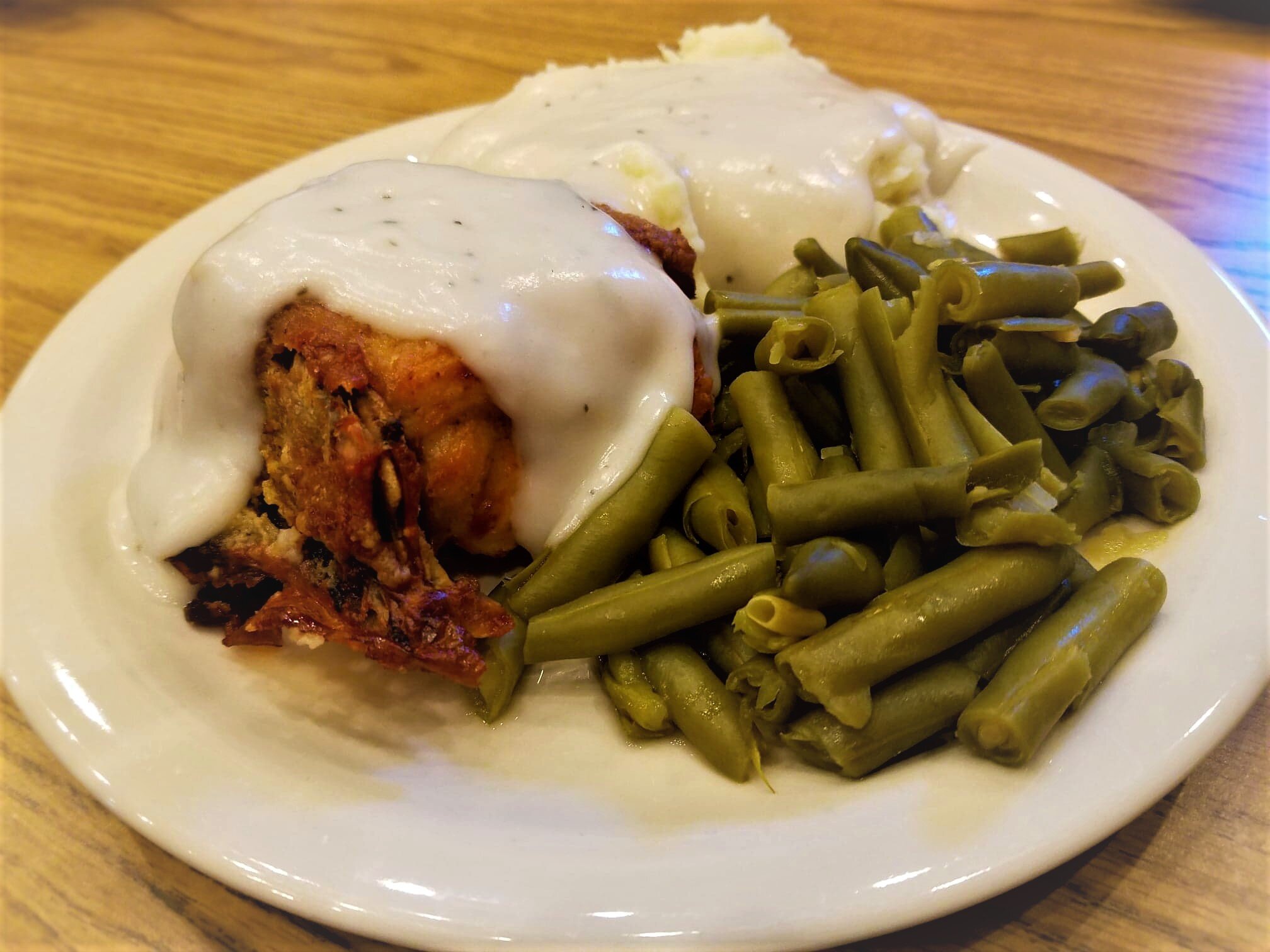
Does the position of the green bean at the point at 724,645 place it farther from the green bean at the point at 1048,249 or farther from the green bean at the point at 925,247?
the green bean at the point at 1048,249

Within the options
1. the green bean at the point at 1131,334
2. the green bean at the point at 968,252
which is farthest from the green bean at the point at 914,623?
the green bean at the point at 968,252

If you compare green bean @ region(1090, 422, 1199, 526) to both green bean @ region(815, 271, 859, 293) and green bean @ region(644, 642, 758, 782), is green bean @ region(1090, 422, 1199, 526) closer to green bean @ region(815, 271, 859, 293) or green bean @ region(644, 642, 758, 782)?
green bean @ region(815, 271, 859, 293)

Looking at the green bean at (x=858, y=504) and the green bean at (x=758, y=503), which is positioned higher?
the green bean at (x=858, y=504)

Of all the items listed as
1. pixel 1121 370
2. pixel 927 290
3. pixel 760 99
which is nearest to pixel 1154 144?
pixel 760 99

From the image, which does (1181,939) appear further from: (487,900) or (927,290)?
(927,290)

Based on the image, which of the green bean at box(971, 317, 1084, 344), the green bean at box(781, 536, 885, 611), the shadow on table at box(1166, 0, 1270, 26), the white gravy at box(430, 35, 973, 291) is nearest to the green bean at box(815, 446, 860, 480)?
the green bean at box(781, 536, 885, 611)

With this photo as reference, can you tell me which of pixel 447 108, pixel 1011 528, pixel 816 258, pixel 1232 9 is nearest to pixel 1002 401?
pixel 1011 528
